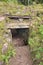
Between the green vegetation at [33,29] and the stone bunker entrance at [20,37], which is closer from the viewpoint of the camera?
the green vegetation at [33,29]

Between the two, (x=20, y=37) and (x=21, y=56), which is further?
(x=20, y=37)

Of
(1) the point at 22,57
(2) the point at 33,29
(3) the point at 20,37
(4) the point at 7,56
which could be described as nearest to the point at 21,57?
(1) the point at 22,57

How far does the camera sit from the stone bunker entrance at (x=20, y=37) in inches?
366

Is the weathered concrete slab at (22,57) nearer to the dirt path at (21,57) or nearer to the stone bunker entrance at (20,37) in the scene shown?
the dirt path at (21,57)

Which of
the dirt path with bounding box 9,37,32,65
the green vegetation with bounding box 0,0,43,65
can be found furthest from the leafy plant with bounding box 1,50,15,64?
the dirt path with bounding box 9,37,32,65

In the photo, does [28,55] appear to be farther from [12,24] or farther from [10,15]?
[10,15]

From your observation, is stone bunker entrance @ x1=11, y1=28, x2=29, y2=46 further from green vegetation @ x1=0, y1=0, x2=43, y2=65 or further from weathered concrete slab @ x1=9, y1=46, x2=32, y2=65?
weathered concrete slab @ x1=9, y1=46, x2=32, y2=65

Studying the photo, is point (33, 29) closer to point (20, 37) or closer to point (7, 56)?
point (20, 37)

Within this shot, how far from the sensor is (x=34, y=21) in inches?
378

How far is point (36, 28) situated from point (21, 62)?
2.26 meters

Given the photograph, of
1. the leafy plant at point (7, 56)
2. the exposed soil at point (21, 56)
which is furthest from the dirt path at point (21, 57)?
the leafy plant at point (7, 56)

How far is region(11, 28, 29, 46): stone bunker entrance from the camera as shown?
366 inches

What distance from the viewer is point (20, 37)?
10.0 meters

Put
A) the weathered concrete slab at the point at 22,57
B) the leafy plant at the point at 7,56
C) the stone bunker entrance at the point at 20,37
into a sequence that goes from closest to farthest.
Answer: the leafy plant at the point at 7,56, the weathered concrete slab at the point at 22,57, the stone bunker entrance at the point at 20,37
